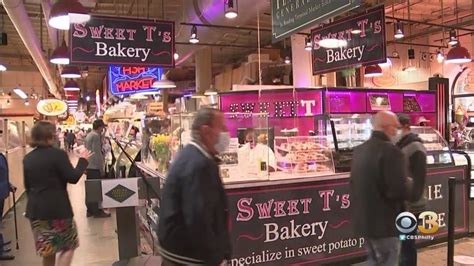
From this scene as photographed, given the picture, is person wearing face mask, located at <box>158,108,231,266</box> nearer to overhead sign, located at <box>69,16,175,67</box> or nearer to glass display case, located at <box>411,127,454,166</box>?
overhead sign, located at <box>69,16,175,67</box>

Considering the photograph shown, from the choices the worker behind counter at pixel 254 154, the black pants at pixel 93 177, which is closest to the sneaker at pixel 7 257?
the black pants at pixel 93 177

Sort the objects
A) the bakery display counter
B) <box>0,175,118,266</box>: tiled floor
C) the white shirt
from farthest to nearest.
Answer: <box>0,175,118,266</box>: tiled floor → the white shirt → the bakery display counter

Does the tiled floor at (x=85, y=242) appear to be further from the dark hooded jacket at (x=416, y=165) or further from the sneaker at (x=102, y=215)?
the dark hooded jacket at (x=416, y=165)

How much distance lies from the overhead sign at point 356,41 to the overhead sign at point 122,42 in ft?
8.84

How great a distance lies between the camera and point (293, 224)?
4.84 meters

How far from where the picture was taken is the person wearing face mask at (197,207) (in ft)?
7.53

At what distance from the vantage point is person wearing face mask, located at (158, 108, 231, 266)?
7.53 feet

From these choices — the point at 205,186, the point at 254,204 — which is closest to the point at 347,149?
the point at 254,204

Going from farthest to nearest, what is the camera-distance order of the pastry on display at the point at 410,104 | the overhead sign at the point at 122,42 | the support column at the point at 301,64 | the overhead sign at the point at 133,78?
the support column at the point at 301,64 < the pastry on display at the point at 410,104 < the overhead sign at the point at 133,78 < the overhead sign at the point at 122,42

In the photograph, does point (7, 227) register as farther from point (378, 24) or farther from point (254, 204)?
point (378, 24)

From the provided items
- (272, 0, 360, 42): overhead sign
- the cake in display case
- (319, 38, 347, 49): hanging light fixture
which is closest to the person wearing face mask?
(272, 0, 360, 42): overhead sign

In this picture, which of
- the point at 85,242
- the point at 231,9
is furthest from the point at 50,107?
the point at 231,9

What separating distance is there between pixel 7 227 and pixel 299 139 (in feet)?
17.5

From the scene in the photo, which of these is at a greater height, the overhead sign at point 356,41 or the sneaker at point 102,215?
the overhead sign at point 356,41
